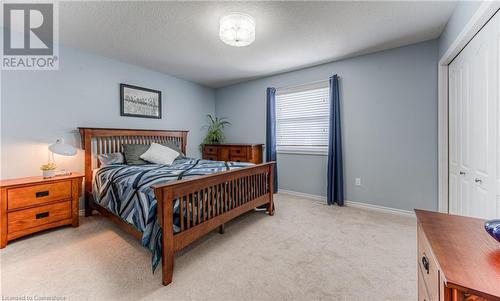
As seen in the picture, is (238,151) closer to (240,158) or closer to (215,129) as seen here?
(240,158)

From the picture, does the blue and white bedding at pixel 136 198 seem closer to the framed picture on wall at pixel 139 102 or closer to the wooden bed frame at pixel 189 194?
the wooden bed frame at pixel 189 194

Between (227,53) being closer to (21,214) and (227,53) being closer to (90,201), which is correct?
(90,201)

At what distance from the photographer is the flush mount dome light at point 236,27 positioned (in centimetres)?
205

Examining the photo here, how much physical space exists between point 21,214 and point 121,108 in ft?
6.02

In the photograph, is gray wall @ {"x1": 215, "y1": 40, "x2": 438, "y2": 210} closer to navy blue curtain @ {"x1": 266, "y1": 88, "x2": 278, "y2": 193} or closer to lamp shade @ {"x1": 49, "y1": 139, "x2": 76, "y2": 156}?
navy blue curtain @ {"x1": 266, "y1": 88, "x2": 278, "y2": 193}

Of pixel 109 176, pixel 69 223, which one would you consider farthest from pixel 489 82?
pixel 69 223

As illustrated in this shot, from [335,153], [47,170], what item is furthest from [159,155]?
[335,153]

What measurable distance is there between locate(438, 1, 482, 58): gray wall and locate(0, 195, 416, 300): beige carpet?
2.06 m

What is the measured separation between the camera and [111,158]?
2975 millimetres

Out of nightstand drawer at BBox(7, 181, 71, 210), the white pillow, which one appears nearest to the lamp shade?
nightstand drawer at BBox(7, 181, 71, 210)

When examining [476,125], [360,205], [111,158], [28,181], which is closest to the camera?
[476,125]

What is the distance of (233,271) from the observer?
169 centimetres

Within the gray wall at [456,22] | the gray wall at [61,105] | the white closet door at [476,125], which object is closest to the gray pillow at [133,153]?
the gray wall at [61,105]

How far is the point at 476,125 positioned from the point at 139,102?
4264mm
